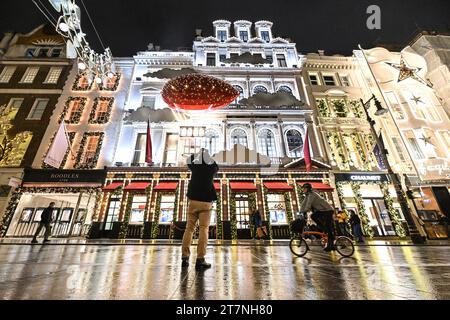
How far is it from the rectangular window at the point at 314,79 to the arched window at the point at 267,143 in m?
7.07

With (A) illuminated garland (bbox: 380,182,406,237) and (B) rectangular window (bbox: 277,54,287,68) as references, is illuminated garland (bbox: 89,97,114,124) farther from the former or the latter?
(A) illuminated garland (bbox: 380,182,406,237)

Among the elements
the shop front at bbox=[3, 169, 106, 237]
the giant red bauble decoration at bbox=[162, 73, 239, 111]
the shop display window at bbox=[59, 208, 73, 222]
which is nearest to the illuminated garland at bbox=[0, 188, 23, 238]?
the shop front at bbox=[3, 169, 106, 237]

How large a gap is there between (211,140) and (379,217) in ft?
43.7

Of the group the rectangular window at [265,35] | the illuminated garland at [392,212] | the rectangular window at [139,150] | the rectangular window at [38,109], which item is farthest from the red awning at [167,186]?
the rectangular window at [265,35]

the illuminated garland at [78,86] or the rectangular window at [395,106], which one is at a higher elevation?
the illuminated garland at [78,86]

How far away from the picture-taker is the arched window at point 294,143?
16.4 meters

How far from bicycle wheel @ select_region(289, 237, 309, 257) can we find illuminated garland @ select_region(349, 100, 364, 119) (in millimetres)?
16467

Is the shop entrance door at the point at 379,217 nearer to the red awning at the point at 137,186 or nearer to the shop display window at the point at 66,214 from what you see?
the red awning at the point at 137,186

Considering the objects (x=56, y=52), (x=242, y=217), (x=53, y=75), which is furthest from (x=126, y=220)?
(x=56, y=52)

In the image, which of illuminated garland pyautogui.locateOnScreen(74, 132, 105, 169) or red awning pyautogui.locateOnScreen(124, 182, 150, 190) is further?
illuminated garland pyautogui.locateOnScreen(74, 132, 105, 169)

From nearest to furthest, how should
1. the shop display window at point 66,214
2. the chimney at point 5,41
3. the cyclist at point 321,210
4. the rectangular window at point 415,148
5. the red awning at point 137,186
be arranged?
the cyclist at point 321,210 → the red awning at point 137,186 → the shop display window at point 66,214 → the rectangular window at point 415,148 → the chimney at point 5,41

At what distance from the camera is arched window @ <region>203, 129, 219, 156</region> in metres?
16.4

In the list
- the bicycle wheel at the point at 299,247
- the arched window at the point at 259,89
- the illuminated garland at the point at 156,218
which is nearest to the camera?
the bicycle wheel at the point at 299,247
